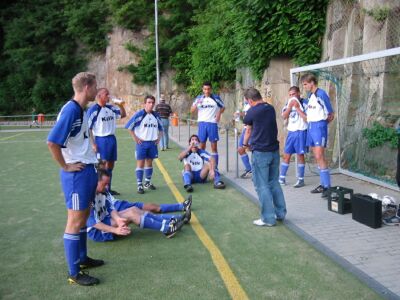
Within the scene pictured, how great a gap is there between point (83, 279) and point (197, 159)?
4982 mm

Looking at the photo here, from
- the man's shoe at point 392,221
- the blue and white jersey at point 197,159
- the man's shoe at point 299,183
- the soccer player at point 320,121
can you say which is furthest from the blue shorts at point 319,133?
the blue and white jersey at point 197,159

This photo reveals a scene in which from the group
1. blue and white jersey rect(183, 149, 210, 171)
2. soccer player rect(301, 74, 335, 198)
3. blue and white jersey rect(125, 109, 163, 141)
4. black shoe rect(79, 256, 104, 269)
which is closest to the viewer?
black shoe rect(79, 256, 104, 269)

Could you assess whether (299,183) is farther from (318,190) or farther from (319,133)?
(319,133)

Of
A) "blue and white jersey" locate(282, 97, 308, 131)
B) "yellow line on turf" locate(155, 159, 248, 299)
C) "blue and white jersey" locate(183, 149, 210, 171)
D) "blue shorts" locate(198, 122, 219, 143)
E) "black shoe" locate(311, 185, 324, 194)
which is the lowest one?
"yellow line on turf" locate(155, 159, 248, 299)

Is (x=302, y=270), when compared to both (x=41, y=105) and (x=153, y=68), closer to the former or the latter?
(x=153, y=68)

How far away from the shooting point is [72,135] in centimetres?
418

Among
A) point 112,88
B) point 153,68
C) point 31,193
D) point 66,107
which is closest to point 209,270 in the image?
point 66,107

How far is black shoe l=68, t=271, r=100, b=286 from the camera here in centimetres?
432

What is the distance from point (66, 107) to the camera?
4.12 metres

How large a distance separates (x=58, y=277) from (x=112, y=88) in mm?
30869

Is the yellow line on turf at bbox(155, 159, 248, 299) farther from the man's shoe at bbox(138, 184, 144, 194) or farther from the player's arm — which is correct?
the man's shoe at bbox(138, 184, 144, 194)

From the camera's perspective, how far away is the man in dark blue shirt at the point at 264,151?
5938mm

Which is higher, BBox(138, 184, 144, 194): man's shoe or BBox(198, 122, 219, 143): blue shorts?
BBox(198, 122, 219, 143): blue shorts

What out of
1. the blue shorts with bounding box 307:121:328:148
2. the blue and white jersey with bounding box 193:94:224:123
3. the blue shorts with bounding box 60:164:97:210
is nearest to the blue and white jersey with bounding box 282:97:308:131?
the blue shorts with bounding box 307:121:328:148
